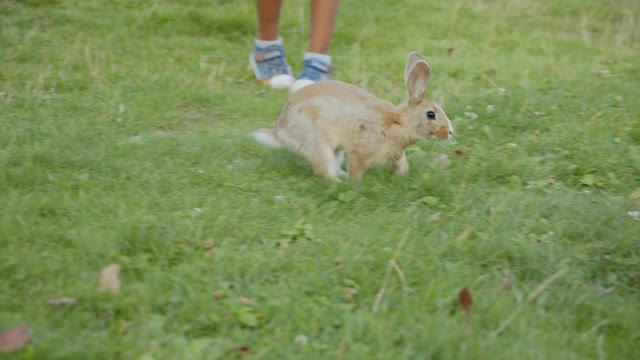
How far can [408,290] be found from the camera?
2.85 metres

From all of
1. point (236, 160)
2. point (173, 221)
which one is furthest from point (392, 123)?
point (173, 221)

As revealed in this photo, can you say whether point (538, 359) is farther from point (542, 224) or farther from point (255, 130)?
point (255, 130)

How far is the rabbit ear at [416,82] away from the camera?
4.06 m

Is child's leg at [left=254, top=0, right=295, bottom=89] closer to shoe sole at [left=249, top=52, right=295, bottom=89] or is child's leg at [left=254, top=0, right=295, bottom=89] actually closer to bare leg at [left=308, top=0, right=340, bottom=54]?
shoe sole at [left=249, top=52, right=295, bottom=89]

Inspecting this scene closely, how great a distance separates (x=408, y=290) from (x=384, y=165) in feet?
5.03

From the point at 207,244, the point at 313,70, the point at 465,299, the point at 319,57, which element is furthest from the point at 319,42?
the point at 465,299

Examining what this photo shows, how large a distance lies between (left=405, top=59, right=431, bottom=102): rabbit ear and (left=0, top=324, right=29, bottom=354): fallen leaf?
2412 mm

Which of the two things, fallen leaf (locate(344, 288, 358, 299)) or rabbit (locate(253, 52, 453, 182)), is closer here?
fallen leaf (locate(344, 288, 358, 299))

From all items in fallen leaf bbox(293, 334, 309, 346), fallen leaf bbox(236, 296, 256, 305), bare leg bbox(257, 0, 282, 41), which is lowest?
fallen leaf bbox(293, 334, 309, 346)

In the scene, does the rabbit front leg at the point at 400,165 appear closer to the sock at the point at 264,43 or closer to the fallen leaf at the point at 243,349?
the fallen leaf at the point at 243,349

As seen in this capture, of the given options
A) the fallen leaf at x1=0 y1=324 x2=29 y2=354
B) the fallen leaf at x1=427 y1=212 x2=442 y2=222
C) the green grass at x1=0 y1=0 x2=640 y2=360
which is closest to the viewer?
the fallen leaf at x1=0 y1=324 x2=29 y2=354

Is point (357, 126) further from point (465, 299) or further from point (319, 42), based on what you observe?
point (319, 42)

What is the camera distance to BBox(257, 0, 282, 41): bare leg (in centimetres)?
571

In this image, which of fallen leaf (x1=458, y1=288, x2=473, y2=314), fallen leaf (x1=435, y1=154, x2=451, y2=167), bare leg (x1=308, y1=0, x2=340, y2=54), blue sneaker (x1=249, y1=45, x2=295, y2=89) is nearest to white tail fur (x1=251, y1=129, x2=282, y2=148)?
fallen leaf (x1=435, y1=154, x2=451, y2=167)
